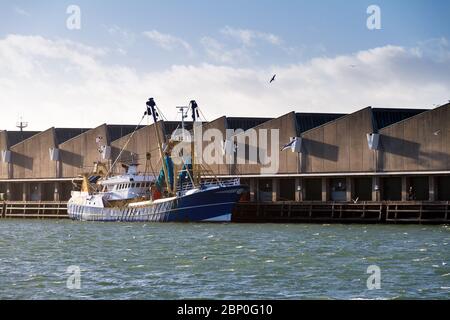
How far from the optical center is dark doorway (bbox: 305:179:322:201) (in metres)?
78.9

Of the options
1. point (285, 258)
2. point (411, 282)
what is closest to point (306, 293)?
point (411, 282)

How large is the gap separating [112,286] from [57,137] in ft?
225

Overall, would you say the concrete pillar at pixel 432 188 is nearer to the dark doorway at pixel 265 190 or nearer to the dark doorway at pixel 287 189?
the dark doorway at pixel 287 189

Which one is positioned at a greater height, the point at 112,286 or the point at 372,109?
the point at 372,109

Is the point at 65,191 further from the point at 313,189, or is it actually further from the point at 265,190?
the point at 313,189

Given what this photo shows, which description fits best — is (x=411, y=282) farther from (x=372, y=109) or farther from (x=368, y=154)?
(x=372, y=109)

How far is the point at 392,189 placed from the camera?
74.6 meters

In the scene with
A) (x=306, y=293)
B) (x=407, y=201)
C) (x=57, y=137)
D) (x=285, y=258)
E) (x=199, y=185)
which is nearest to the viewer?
(x=306, y=293)

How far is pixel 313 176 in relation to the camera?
74.2 meters

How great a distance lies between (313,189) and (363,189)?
196 inches

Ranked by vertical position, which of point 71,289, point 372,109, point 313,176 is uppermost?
point 372,109

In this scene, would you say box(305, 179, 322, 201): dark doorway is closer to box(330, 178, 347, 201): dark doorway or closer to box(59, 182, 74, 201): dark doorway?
box(330, 178, 347, 201): dark doorway

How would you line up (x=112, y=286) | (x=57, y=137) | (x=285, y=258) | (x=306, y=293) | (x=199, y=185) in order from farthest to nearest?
(x=57, y=137), (x=199, y=185), (x=285, y=258), (x=112, y=286), (x=306, y=293)

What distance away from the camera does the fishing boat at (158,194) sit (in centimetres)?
7106
